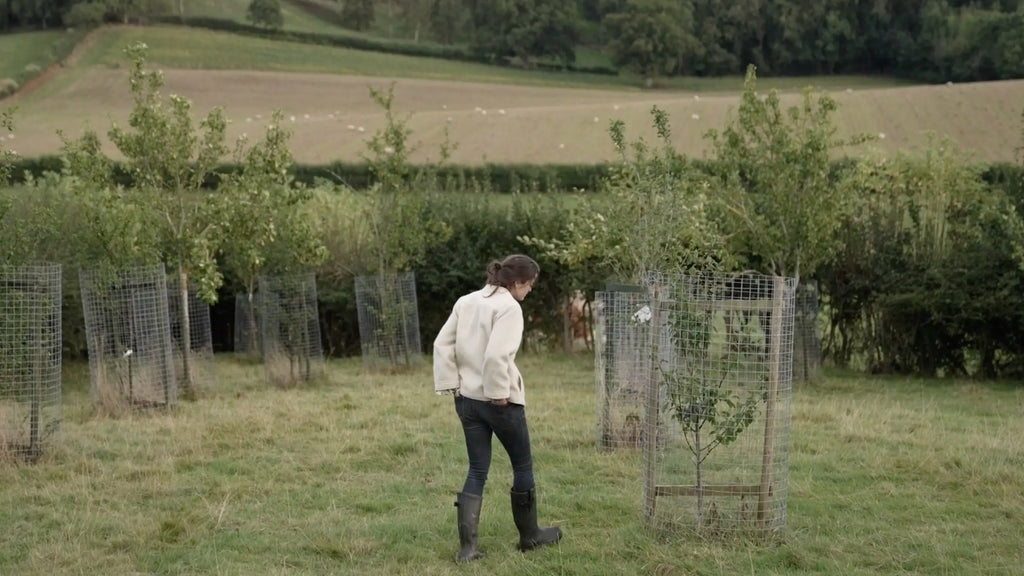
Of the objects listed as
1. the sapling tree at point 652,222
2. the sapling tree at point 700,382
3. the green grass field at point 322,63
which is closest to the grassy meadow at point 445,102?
the green grass field at point 322,63

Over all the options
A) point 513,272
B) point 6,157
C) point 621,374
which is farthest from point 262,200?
point 513,272

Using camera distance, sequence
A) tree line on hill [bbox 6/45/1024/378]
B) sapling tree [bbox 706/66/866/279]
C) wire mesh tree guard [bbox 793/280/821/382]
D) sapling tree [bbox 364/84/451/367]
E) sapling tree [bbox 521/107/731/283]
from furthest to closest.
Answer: sapling tree [bbox 364/84/451/367], wire mesh tree guard [bbox 793/280/821/382], sapling tree [bbox 706/66/866/279], tree line on hill [bbox 6/45/1024/378], sapling tree [bbox 521/107/731/283]

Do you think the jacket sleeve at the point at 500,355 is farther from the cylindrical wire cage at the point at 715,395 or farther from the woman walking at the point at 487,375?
the cylindrical wire cage at the point at 715,395

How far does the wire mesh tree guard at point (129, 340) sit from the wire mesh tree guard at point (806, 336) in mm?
8539

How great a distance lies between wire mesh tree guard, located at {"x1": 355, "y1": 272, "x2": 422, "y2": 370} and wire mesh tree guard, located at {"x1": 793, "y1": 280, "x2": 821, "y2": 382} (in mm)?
5996

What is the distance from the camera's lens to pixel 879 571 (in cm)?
644

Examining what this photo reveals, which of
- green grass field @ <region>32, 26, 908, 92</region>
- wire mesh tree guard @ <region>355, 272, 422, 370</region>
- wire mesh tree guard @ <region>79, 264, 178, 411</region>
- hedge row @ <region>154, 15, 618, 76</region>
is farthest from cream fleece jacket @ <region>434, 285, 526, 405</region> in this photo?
hedge row @ <region>154, 15, 618, 76</region>

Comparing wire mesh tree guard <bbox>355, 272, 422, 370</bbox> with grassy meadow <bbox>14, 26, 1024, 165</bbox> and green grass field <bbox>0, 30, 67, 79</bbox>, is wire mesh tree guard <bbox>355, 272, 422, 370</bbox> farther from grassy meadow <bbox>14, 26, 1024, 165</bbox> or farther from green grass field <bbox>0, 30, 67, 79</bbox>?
green grass field <bbox>0, 30, 67, 79</bbox>

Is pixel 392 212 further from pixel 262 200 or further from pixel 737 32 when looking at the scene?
pixel 737 32

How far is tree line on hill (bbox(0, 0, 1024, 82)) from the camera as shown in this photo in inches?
2544

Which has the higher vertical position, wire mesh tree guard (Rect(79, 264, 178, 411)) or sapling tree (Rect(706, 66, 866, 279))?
sapling tree (Rect(706, 66, 866, 279))

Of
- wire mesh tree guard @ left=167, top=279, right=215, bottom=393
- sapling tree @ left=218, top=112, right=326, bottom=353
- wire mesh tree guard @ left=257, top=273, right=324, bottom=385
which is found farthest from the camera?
wire mesh tree guard @ left=257, top=273, right=324, bottom=385

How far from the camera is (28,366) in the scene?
10.0 m

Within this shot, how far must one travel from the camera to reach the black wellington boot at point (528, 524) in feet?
22.1
